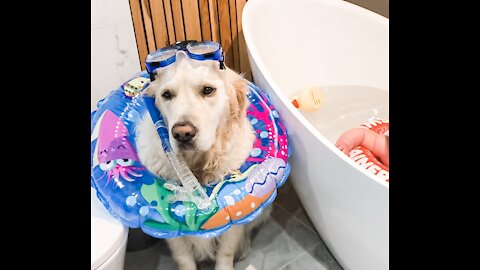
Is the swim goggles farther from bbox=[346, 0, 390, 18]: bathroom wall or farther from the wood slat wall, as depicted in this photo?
bbox=[346, 0, 390, 18]: bathroom wall

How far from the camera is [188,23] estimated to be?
7.30 ft

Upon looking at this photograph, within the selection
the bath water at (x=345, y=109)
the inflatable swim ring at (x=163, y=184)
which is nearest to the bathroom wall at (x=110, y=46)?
the inflatable swim ring at (x=163, y=184)

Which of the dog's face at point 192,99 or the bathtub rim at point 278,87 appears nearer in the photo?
the dog's face at point 192,99

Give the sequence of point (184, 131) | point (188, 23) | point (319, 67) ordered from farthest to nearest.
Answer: point (319, 67)
point (188, 23)
point (184, 131)

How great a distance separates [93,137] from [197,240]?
590 millimetres

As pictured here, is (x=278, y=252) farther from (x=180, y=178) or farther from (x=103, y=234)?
(x=103, y=234)

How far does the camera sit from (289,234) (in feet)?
6.71

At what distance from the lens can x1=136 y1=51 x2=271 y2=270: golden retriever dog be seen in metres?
1.32

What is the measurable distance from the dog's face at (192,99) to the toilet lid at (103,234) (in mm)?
332

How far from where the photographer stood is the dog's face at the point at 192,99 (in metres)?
1.30

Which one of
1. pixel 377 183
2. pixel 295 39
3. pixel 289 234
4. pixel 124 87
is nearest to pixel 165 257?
pixel 289 234

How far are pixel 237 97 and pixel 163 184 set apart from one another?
0.42 m

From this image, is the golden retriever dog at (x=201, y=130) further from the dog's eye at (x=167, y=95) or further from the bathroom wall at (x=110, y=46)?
the bathroom wall at (x=110, y=46)

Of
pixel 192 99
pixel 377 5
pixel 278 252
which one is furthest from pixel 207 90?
pixel 377 5
